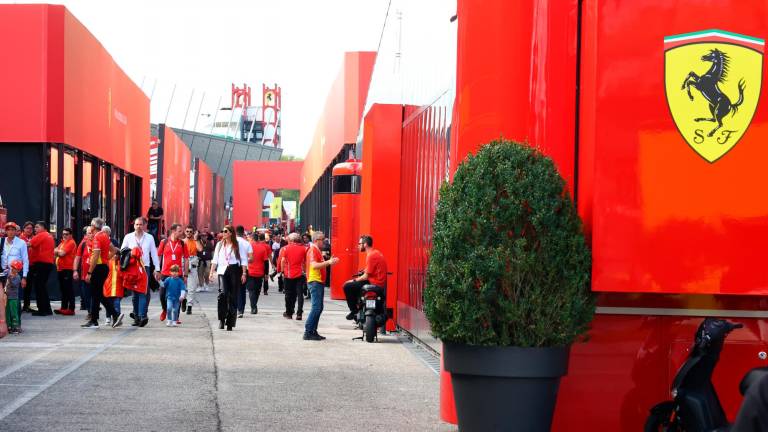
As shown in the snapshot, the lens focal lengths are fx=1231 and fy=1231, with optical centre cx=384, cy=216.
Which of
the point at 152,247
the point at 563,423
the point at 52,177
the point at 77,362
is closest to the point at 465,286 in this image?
the point at 563,423

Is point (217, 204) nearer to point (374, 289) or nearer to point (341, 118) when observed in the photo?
point (341, 118)

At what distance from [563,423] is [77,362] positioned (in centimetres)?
754

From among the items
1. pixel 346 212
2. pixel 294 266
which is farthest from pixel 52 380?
pixel 346 212

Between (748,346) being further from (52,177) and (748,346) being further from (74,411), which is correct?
(52,177)

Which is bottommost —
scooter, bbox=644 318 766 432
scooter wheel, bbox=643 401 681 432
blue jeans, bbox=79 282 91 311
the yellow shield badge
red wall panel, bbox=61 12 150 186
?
blue jeans, bbox=79 282 91 311

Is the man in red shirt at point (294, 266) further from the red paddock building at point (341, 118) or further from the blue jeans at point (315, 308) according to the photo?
the red paddock building at point (341, 118)

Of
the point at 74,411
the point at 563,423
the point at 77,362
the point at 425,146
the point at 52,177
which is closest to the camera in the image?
the point at 563,423

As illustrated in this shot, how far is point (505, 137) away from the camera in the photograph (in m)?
7.65

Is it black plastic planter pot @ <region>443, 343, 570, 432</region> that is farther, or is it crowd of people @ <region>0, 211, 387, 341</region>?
crowd of people @ <region>0, 211, 387, 341</region>

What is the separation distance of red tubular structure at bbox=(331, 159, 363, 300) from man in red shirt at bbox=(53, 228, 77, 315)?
23.8 feet

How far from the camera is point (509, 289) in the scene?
6.81 metres

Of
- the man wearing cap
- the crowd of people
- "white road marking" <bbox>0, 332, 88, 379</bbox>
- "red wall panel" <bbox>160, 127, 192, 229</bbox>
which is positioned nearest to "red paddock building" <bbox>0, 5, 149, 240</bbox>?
the crowd of people

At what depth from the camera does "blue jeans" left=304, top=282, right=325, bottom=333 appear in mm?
17250

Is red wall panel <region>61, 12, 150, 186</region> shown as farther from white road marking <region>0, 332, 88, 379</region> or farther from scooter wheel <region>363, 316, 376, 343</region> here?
scooter wheel <region>363, 316, 376, 343</region>
